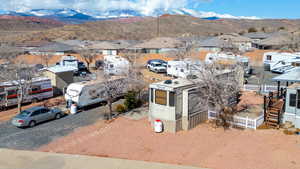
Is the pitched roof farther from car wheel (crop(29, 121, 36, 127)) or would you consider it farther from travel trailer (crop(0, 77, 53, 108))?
car wheel (crop(29, 121, 36, 127))

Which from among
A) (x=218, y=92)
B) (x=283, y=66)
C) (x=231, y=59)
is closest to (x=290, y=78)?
(x=218, y=92)

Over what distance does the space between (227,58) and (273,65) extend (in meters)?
6.98

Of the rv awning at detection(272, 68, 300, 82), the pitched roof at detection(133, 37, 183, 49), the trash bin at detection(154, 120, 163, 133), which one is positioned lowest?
the trash bin at detection(154, 120, 163, 133)

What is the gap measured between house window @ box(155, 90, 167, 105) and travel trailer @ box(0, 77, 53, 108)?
35.5ft

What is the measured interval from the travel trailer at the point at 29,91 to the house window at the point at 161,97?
1082cm

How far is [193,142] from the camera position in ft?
46.4

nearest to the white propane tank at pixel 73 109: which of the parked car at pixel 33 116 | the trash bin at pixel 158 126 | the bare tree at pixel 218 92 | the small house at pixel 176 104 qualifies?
the parked car at pixel 33 116

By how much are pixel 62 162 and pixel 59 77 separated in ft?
52.3

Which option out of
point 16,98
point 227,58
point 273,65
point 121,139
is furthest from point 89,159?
point 273,65

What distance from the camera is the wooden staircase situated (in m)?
15.3

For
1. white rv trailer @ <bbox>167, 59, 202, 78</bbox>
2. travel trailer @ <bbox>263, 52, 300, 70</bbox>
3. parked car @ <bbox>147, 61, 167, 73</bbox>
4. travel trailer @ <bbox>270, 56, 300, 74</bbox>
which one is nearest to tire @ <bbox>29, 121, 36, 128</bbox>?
white rv trailer @ <bbox>167, 59, 202, 78</bbox>

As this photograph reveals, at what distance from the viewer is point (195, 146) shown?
13.7 meters

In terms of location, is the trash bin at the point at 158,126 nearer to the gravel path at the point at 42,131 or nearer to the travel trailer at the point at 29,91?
the gravel path at the point at 42,131

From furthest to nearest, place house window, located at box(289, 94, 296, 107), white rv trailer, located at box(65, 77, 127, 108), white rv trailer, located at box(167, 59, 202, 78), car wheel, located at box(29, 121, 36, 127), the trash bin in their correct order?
white rv trailer, located at box(167, 59, 202, 78) < white rv trailer, located at box(65, 77, 127, 108) < car wheel, located at box(29, 121, 36, 127) < the trash bin < house window, located at box(289, 94, 296, 107)
